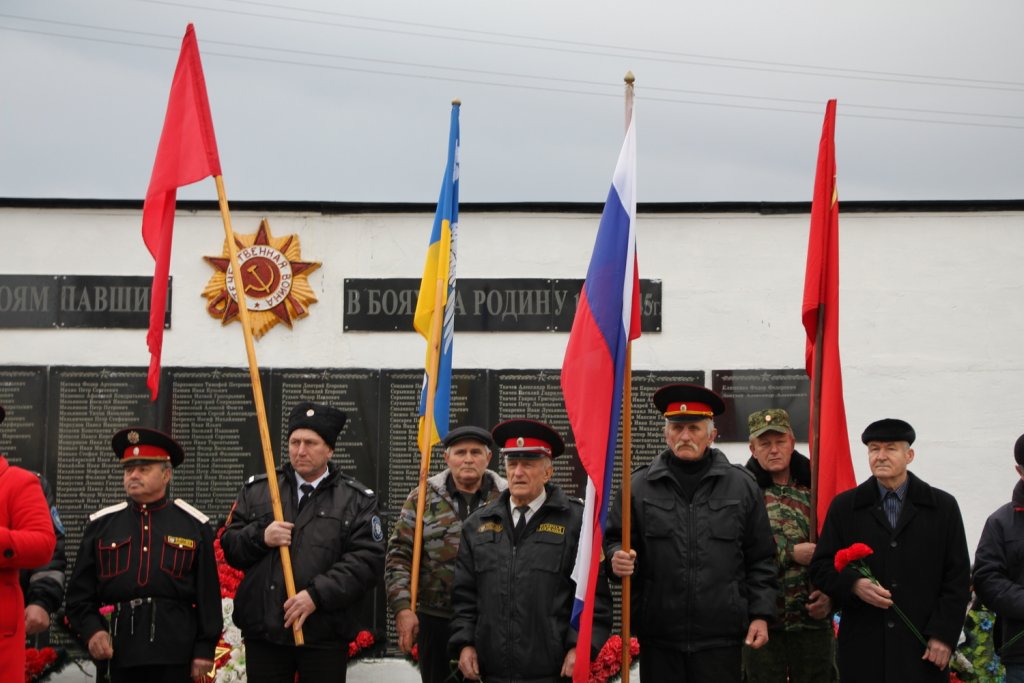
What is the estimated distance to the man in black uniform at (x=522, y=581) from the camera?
530cm

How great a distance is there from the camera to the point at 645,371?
835cm

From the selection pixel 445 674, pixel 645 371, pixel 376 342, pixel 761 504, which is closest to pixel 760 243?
pixel 645 371

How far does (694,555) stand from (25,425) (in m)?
5.03

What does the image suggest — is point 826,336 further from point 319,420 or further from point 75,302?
point 75,302

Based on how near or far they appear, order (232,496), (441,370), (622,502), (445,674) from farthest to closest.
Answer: (232,496) → (441,370) → (445,674) → (622,502)

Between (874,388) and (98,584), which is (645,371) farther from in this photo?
(98,584)

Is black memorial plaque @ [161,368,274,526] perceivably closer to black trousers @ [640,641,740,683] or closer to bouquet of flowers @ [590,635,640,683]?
bouquet of flowers @ [590,635,640,683]

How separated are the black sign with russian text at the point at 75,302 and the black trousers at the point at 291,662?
126 inches

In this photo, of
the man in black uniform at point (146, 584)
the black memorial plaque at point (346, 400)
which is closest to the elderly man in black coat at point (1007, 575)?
the man in black uniform at point (146, 584)

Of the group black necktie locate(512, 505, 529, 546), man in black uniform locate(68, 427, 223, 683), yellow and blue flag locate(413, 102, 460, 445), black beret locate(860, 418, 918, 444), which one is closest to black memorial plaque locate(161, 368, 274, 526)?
yellow and blue flag locate(413, 102, 460, 445)

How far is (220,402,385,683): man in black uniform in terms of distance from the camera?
576cm

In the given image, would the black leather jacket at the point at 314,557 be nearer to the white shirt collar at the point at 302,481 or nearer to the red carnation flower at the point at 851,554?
the white shirt collar at the point at 302,481

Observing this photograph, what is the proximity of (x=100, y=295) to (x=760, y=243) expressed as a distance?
4574 mm

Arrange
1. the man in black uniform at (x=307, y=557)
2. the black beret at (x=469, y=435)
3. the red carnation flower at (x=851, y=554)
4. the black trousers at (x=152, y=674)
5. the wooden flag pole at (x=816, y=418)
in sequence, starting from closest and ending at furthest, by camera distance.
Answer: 1. the red carnation flower at (x=851, y=554)
2. the man in black uniform at (x=307, y=557)
3. the black trousers at (x=152, y=674)
4. the wooden flag pole at (x=816, y=418)
5. the black beret at (x=469, y=435)
